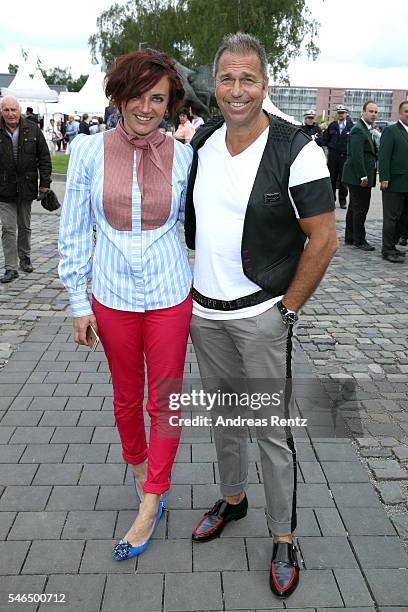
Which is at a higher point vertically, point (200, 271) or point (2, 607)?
point (200, 271)

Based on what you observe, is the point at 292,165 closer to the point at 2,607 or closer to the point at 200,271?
the point at 200,271

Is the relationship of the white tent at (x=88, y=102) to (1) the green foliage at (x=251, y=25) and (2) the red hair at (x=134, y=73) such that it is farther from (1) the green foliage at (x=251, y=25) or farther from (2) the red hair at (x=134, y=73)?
(2) the red hair at (x=134, y=73)

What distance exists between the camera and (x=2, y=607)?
7.84 feet

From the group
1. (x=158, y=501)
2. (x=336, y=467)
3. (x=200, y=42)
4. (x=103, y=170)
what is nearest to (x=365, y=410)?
(x=336, y=467)

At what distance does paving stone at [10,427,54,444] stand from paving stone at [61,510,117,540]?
77 centimetres

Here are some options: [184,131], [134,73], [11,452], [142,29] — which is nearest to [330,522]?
[11,452]

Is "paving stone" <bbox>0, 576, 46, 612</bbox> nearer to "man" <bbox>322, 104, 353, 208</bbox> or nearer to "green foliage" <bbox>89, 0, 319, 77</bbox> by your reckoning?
"man" <bbox>322, 104, 353, 208</bbox>

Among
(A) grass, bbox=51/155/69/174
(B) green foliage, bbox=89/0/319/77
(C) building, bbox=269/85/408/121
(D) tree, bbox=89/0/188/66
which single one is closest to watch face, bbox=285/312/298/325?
(A) grass, bbox=51/155/69/174

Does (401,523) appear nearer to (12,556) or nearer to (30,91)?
(12,556)

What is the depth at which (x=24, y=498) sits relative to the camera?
10.2 feet

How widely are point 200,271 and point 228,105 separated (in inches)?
25.1

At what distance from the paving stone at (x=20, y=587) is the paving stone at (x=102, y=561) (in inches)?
7.0

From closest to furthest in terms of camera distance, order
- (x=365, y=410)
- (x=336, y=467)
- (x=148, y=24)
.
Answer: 1. (x=336, y=467)
2. (x=365, y=410)
3. (x=148, y=24)

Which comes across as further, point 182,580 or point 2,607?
point 182,580
